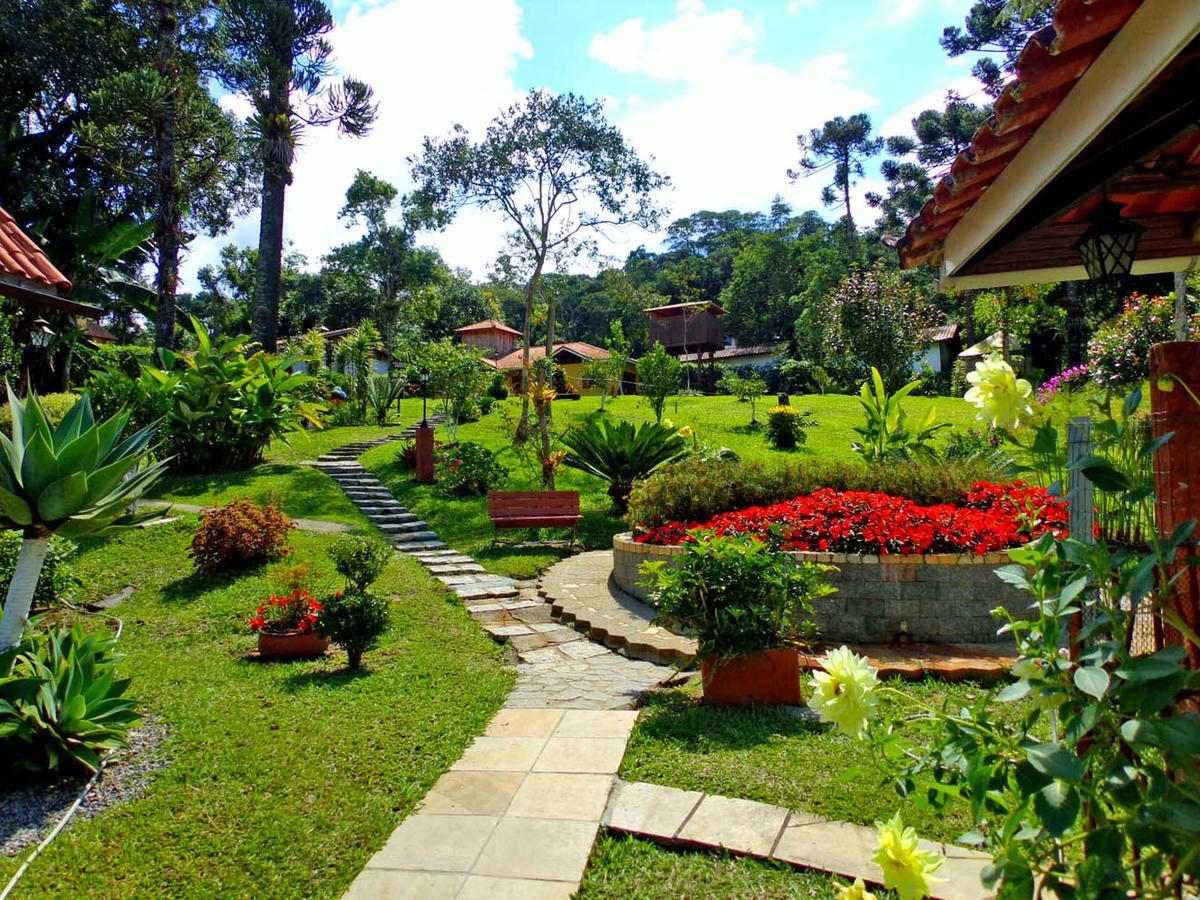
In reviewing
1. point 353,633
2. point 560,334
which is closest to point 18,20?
point 353,633

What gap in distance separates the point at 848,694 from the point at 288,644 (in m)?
5.11

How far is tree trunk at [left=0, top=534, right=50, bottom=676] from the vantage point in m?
3.86

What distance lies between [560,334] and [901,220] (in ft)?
75.2

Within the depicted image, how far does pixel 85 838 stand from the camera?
128 inches

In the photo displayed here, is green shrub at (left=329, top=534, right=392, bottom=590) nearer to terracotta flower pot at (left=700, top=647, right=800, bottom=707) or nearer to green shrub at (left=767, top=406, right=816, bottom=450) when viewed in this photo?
terracotta flower pot at (left=700, top=647, right=800, bottom=707)

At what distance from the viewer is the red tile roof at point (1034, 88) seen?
1.85m

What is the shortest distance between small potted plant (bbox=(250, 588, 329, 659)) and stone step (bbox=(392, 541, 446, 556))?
12.7 feet

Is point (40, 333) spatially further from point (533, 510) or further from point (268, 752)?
point (268, 752)

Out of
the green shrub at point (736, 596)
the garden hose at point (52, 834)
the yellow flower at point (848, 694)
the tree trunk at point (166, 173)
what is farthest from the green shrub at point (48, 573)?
the tree trunk at point (166, 173)

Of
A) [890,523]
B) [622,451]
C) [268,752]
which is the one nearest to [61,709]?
[268,752]

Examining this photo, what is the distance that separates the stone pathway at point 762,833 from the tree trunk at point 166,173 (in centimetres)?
1496

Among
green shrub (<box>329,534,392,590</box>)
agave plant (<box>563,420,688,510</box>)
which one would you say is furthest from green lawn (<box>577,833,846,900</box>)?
agave plant (<box>563,420,688,510</box>)

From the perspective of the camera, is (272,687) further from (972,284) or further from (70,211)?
(70,211)

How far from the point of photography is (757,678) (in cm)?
450
